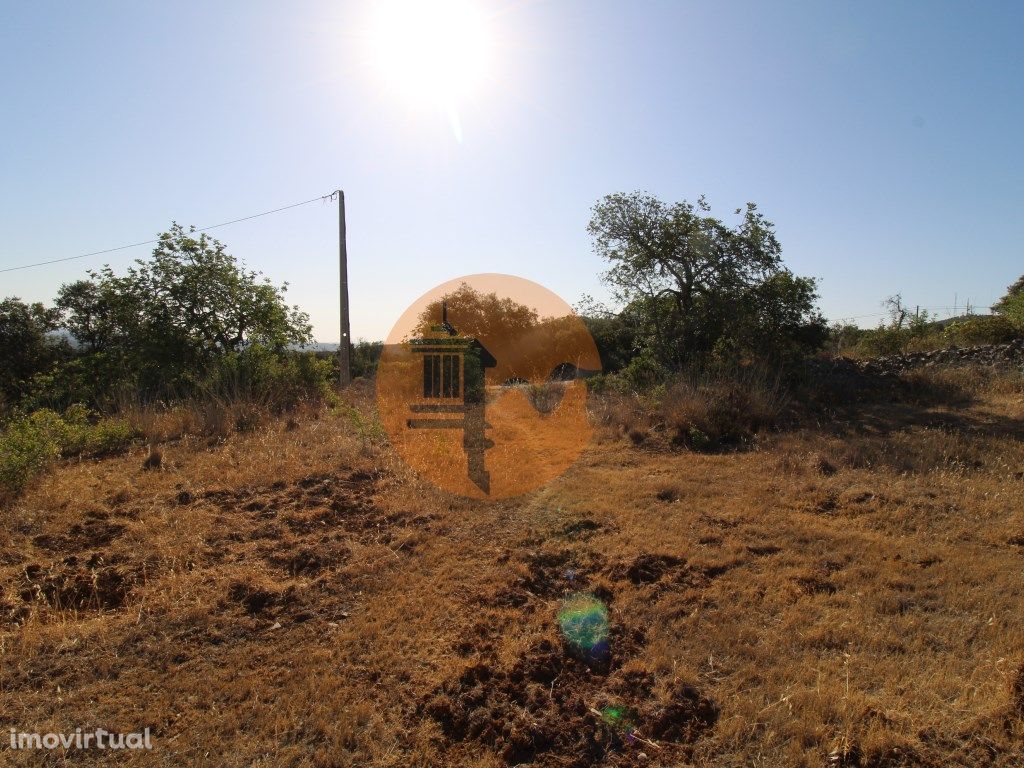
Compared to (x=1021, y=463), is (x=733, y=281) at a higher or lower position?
higher

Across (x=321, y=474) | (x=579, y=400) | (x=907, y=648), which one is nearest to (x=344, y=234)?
(x=579, y=400)

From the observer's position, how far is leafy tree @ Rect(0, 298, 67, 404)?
19922 mm

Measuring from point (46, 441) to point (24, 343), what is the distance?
20704mm

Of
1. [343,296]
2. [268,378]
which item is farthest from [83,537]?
[343,296]

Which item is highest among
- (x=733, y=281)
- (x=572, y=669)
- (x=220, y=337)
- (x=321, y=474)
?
(x=733, y=281)

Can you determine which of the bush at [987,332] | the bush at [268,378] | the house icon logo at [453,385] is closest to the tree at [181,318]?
the bush at [268,378]

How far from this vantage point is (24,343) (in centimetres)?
2044

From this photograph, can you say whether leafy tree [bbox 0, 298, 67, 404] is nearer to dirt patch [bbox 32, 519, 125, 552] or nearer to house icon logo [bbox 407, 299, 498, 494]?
house icon logo [bbox 407, 299, 498, 494]

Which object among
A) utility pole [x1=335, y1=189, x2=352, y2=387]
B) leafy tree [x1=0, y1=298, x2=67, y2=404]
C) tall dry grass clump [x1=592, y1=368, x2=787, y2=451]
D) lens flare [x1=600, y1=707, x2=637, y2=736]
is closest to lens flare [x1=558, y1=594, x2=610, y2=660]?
lens flare [x1=600, y1=707, x2=637, y2=736]

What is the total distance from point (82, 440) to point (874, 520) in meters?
9.02

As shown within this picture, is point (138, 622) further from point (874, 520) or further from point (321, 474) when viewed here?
point (874, 520)

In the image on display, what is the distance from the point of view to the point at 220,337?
40.0ft

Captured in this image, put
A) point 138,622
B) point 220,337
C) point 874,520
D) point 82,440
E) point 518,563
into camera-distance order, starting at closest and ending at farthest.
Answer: point 138,622
point 518,563
point 874,520
point 82,440
point 220,337

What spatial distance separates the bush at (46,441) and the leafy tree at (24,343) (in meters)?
16.5
